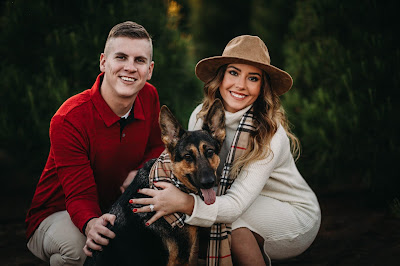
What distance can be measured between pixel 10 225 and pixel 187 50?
351 centimetres

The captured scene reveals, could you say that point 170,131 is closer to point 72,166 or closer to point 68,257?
point 72,166

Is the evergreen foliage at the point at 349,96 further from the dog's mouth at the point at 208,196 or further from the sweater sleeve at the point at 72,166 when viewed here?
the sweater sleeve at the point at 72,166

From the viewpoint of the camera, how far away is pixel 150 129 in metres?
4.09

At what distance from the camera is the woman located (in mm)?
3082

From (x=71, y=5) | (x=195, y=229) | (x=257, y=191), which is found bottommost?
(x=195, y=229)

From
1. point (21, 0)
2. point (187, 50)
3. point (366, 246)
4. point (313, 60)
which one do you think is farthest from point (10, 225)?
point (313, 60)

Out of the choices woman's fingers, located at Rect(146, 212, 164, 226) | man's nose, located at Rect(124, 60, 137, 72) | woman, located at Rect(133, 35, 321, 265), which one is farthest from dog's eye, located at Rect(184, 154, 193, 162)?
man's nose, located at Rect(124, 60, 137, 72)

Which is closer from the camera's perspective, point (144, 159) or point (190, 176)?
point (190, 176)

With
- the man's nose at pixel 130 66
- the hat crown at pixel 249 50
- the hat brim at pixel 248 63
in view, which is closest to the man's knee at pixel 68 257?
the man's nose at pixel 130 66

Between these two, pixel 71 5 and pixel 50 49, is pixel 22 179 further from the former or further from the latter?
pixel 71 5

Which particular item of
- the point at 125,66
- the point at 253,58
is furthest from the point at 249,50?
the point at 125,66

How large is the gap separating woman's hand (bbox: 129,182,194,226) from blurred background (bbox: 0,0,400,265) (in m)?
2.10

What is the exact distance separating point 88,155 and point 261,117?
169cm

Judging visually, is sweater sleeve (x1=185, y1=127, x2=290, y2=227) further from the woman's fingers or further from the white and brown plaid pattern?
the woman's fingers
